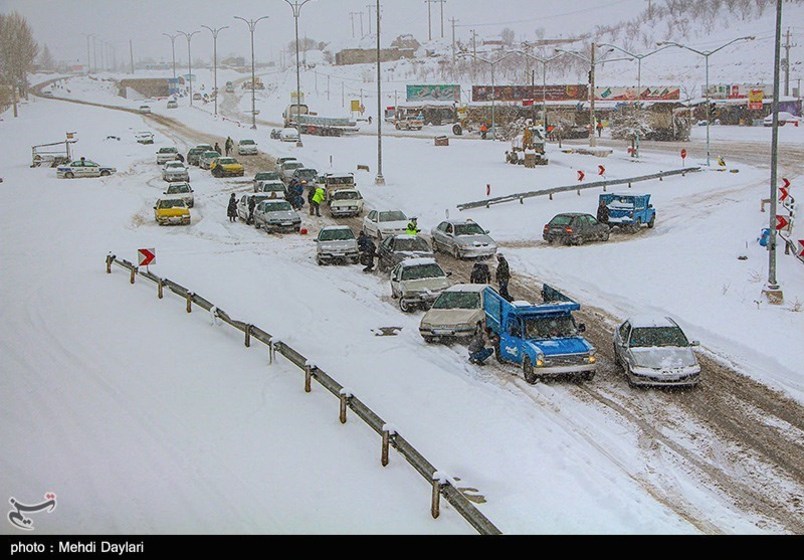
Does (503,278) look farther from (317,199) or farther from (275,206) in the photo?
(317,199)

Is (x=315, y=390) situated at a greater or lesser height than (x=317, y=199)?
lesser

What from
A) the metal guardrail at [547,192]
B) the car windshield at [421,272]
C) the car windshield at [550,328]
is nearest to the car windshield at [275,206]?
the metal guardrail at [547,192]

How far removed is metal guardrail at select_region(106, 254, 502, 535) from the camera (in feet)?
40.3

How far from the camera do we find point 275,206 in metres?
41.3

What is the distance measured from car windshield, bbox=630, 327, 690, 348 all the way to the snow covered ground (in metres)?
2.14

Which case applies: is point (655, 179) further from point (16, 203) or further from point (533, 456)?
point (533, 456)

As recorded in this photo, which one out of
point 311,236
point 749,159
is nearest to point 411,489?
point 311,236

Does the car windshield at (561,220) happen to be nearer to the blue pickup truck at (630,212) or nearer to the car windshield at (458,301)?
the blue pickup truck at (630,212)

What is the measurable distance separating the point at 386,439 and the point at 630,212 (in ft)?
83.0

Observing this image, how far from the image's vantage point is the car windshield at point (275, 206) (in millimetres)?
41125

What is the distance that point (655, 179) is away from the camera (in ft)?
165

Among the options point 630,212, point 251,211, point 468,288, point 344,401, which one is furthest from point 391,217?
point 344,401

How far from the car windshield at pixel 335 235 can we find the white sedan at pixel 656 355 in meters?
14.5

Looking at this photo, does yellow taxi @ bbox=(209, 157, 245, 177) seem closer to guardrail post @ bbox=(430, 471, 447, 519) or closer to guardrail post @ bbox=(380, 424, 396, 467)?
guardrail post @ bbox=(380, 424, 396, 467)
